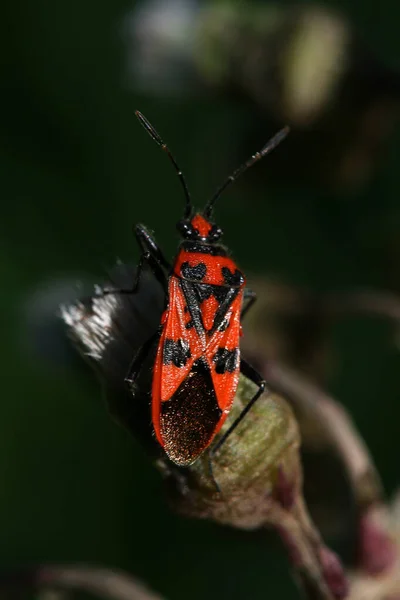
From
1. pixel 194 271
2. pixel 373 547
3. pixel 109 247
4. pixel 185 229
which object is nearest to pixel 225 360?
pixel 194 271

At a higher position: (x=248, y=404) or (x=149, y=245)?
(x=149, y=245)

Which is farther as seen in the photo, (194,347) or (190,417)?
(194,347)

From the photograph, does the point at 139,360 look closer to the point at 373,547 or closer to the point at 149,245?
the point at 149,245

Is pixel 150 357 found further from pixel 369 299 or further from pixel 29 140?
pixel 29 140

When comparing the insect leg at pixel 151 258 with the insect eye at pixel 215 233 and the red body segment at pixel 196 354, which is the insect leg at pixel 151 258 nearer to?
the red body segment at pixel 196 354

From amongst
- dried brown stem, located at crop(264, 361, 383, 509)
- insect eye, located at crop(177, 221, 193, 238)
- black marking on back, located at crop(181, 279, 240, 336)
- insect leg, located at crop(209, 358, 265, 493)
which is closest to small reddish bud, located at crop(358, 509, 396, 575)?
dried brown stem, located at crop(264, 361, 383, 509)

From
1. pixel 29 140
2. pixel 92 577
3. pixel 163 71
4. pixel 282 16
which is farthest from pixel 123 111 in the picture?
pixel 92 577

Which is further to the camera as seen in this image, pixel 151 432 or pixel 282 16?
pixel 282 16
